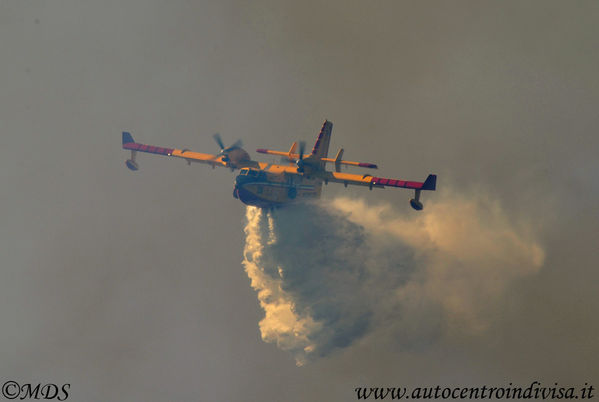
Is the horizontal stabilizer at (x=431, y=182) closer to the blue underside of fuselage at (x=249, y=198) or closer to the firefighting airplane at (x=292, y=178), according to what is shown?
the firefighting airplane at (x=292, y=178)

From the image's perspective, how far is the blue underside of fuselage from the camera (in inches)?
1556

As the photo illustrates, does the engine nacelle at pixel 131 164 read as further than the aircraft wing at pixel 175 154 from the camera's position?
Yes

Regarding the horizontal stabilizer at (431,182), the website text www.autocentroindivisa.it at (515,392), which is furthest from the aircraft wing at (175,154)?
the website text www.autocentroindivisa.it at (515,392)

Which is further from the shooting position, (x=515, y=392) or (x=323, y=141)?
(x=515, y=392)

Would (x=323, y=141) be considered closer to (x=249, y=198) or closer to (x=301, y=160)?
(x=301, y=160)

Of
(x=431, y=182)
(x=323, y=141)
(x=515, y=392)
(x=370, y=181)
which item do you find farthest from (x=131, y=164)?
(x=515, y=392)

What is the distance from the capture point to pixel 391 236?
4541 cm

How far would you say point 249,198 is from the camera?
39.9m

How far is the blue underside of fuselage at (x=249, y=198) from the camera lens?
39.5 meters

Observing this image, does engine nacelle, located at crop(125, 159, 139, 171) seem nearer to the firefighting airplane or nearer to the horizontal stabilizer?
the firefighting airplane

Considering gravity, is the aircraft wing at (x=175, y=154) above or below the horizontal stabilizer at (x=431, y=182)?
above

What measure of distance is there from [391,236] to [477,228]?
832 cm

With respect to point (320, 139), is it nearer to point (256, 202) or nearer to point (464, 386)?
point (256, 202)

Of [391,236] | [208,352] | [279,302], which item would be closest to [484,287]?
[391,236]
